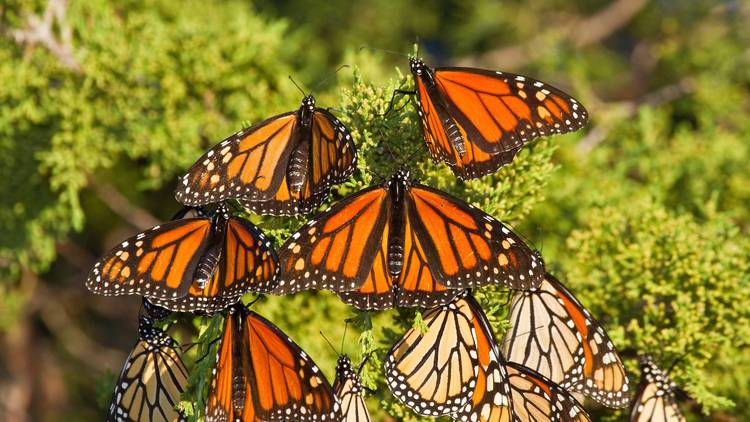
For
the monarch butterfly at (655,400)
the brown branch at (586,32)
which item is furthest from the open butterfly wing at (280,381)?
the brown branch at (586,32)

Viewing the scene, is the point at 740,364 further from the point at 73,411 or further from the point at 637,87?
the point at 73,411

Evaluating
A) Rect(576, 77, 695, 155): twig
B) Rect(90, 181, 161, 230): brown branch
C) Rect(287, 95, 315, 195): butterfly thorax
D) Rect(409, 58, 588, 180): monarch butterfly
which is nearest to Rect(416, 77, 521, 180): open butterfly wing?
Rect(409, 58, 588, 180): monarch butterfly

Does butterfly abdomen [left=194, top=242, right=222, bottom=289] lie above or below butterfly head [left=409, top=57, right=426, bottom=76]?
below

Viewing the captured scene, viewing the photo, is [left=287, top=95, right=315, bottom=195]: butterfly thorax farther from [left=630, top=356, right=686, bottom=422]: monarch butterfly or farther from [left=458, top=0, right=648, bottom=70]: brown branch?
[left=458, top=0, right=648, bottom=70]: brown branch

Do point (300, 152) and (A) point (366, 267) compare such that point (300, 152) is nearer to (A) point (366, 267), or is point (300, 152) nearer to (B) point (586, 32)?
(A) point (366, 267)

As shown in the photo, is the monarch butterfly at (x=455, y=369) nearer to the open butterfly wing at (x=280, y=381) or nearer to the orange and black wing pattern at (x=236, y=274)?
the open butterfly wing at (x=280, y=381)

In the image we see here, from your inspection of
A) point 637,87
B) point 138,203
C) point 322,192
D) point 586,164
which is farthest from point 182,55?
point 637,87

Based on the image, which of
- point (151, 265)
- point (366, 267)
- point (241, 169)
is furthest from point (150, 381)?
point (366, 267)
